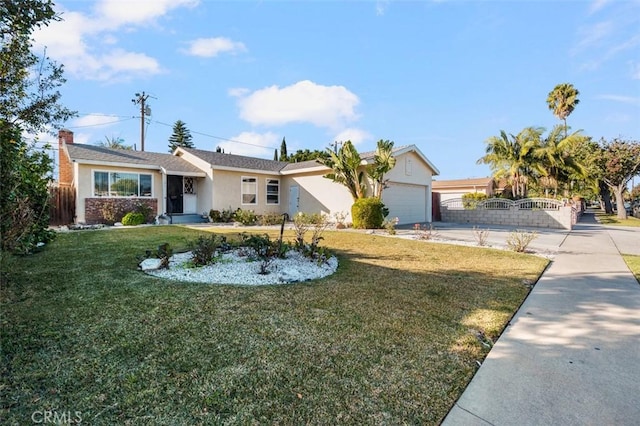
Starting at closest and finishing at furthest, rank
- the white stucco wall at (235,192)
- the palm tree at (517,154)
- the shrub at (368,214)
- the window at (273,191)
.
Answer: the shrub at (368,214), the white stucco wall at (235,192), the window at (273,191), the palm tree at (517,154)

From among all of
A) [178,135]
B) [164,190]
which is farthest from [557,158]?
[178,135]

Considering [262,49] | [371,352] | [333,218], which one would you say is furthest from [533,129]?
[371,352]

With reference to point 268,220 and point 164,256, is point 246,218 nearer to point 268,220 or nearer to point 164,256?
point 268,220

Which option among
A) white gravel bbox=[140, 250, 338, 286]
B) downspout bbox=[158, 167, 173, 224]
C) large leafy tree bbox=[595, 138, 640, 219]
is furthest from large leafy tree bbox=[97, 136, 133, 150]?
large leafy tree bbox=[595, 138, 640, 219]

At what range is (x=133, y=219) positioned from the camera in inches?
599

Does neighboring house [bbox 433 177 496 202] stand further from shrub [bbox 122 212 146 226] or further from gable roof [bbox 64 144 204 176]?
shrub [bbox 122 212 146 226]

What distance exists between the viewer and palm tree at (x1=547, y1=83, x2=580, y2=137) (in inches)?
1179

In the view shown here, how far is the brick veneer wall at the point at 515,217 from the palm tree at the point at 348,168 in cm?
860

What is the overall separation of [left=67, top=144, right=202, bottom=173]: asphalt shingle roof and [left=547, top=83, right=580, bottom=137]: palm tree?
3465 centimetres

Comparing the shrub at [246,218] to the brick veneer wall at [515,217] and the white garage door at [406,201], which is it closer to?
the white garage door at [406,201]

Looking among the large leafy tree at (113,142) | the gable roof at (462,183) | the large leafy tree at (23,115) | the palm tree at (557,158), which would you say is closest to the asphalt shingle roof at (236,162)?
the large leafy tree at (23,115)

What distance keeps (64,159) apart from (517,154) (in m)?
29.0

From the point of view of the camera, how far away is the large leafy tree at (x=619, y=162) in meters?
25.7

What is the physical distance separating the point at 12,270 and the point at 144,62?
1129cm
